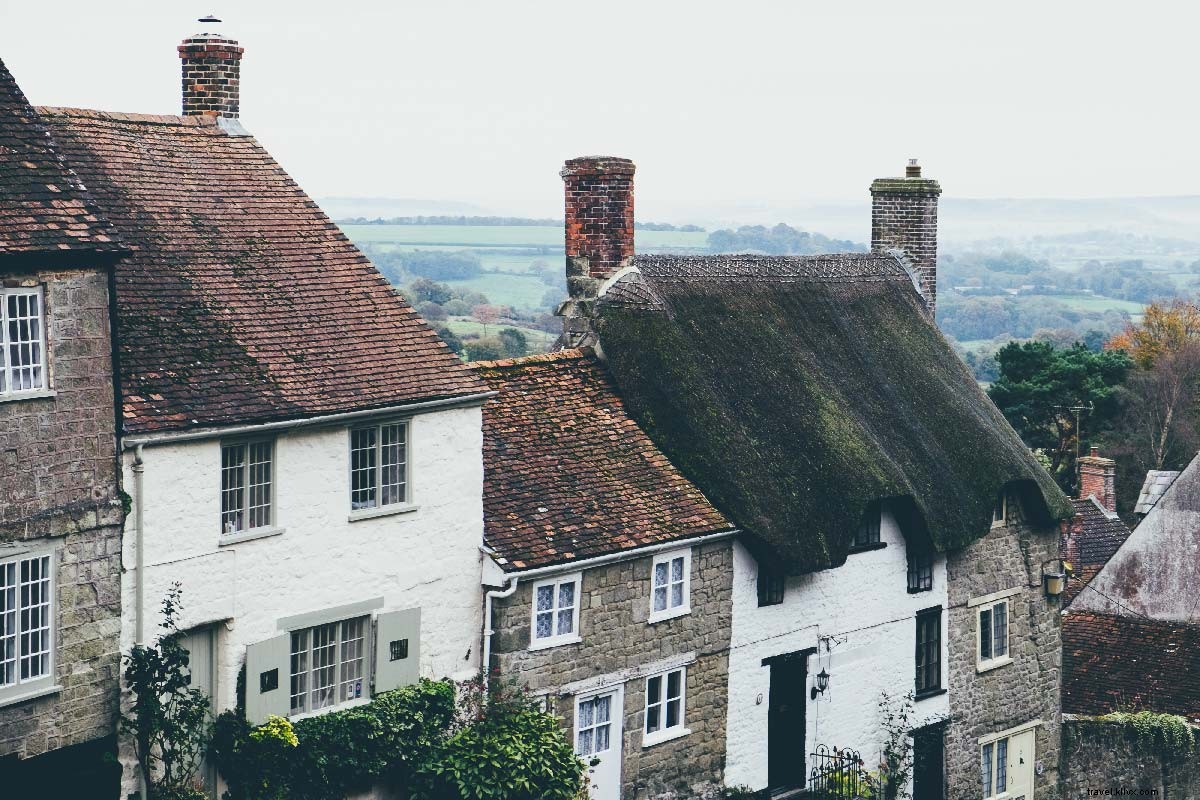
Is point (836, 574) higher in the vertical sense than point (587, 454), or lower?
lower

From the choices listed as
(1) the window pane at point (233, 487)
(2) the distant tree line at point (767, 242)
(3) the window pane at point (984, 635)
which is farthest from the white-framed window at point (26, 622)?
(2) the distant tree line at point (767, 242)

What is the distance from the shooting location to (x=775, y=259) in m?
29.1

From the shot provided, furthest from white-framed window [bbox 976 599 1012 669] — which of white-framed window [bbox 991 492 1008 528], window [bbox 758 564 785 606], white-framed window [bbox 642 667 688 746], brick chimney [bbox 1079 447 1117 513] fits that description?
brick chimney [bbox 1079 447 1117 513]

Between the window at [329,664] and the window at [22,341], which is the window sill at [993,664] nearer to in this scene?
the window at [329,664]

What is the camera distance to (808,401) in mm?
26281

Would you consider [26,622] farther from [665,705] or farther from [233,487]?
[665,705]

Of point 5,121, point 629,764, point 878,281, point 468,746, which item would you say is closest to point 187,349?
point 5,121

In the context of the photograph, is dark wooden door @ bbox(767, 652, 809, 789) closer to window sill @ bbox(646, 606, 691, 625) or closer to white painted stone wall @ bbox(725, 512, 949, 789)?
white painted stone wall @ bbox(725, 512, 949, 789)

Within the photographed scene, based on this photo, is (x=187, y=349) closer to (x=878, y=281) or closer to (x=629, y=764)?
(x=629, y=764)

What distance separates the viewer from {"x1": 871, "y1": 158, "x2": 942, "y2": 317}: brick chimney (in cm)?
3222

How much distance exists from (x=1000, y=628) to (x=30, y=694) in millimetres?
17764

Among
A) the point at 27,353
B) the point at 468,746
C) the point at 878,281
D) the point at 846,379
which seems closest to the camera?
the point at 27,353

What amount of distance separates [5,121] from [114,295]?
200 centimetres

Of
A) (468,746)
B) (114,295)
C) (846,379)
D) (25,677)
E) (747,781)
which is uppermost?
(114,295)
